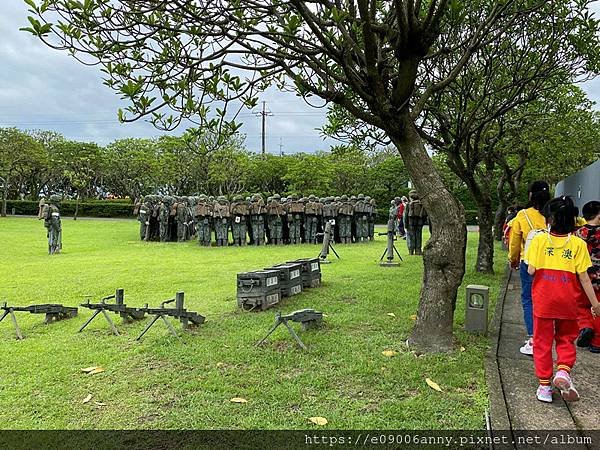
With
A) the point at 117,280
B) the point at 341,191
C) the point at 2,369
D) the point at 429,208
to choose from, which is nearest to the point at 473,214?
the point at 341,191

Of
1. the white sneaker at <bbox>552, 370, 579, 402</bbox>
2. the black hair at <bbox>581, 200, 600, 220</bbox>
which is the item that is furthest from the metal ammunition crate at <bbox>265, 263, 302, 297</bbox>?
the white sneaker at <bbox>552, 370, 579, 402</bbox>

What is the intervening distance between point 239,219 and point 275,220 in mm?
1357

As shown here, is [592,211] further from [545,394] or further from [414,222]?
[414,222]

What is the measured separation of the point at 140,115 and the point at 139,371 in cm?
227

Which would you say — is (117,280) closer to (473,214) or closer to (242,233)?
(242,233)

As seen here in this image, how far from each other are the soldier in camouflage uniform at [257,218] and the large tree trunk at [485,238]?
372 inches

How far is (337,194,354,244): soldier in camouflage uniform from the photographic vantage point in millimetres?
19016

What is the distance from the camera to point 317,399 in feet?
12.9

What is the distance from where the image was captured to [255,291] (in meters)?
→ 6.88

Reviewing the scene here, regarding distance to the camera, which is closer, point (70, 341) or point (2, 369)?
point (2, 369)

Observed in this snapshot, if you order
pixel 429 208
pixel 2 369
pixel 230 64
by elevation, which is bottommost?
pixel 2 369

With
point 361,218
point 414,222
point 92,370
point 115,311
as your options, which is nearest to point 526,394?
point 92,370

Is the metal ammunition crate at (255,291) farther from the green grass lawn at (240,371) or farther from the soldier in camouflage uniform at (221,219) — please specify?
the soldier in camouflage uniform at (221,219)

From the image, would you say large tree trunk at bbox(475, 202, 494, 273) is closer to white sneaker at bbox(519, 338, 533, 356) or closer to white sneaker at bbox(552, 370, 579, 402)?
white sneaker at bbox(519, 338, 533, 356)
